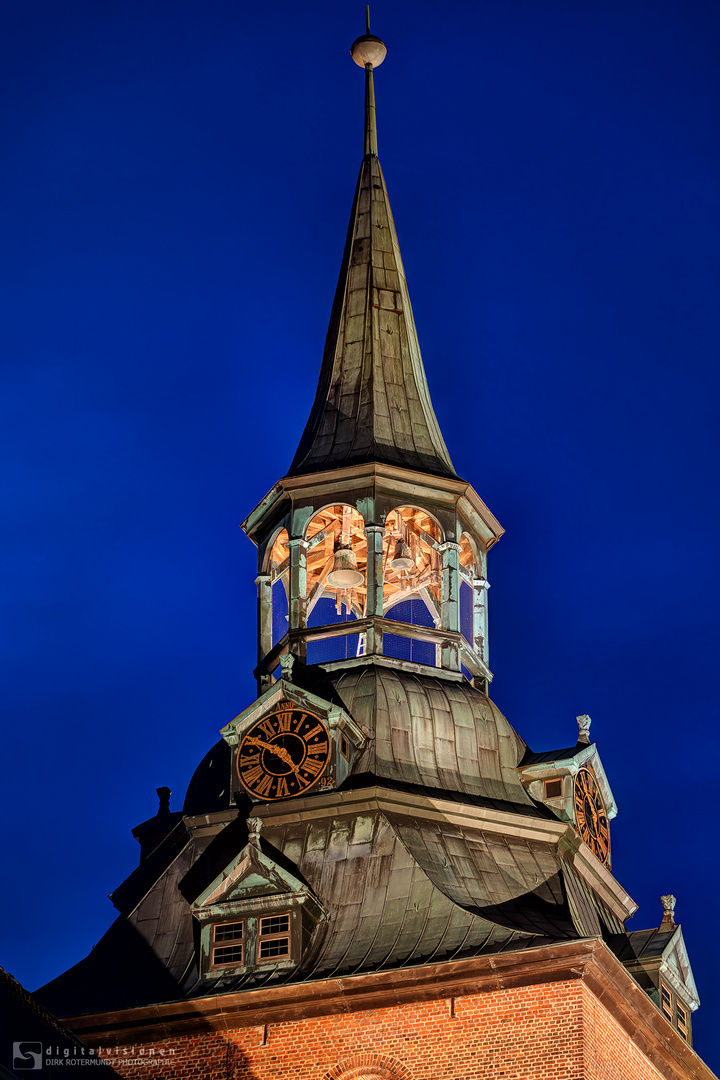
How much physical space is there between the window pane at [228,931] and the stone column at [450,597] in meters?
7.72

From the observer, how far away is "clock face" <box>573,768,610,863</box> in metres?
55.5

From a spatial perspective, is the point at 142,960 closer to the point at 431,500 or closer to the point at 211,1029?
the point at 211,1029

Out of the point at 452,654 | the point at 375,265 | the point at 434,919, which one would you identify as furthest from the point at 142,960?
the point at 375,265

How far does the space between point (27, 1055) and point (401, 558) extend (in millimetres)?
19050

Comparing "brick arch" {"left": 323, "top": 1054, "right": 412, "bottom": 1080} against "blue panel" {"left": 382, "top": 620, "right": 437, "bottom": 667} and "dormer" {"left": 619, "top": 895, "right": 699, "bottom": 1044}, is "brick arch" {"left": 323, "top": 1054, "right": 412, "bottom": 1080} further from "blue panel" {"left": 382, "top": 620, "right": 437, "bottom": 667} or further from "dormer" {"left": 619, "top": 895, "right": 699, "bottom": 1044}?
"blue panel" {"left": 382, "top": 620, "right": 437, "bottom": 667}

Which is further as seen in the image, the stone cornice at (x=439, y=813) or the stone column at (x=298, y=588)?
the stone column at (x=298, y=588)

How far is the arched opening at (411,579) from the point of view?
189 ft

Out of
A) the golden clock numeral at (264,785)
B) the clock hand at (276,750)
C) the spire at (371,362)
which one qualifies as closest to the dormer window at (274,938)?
the golden clock numeral at (264,785)

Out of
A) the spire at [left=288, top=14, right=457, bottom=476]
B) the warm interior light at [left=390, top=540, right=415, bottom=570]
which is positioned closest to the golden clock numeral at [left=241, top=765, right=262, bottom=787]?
the warm interior light at [left=390, top=540, right=415, bottom=570]

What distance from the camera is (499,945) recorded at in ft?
163

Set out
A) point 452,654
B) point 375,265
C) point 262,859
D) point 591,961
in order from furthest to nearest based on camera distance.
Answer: point 375,265
point 452,654
point 262,859
point 591,961

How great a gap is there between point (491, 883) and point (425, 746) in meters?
3.39

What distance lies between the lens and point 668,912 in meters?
56.6

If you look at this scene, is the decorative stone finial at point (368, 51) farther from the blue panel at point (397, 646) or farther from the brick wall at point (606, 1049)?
the brick wall at point (606, 1049)
